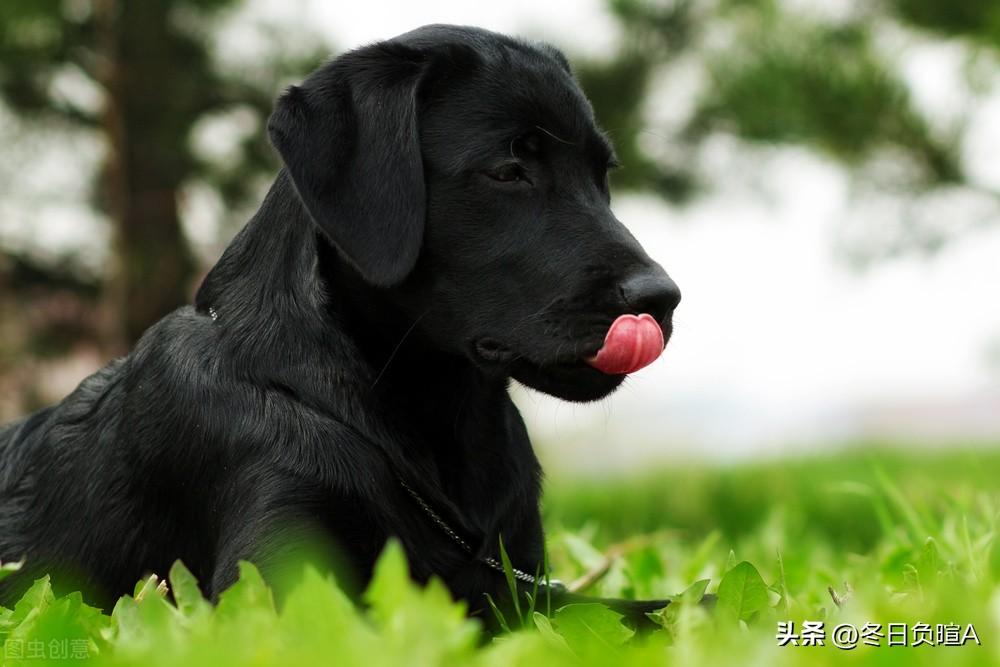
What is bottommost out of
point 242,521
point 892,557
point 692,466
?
point 692,466

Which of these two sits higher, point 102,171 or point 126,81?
point 126,81

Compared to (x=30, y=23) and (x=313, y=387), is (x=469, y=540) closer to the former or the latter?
(x=313, y=387)

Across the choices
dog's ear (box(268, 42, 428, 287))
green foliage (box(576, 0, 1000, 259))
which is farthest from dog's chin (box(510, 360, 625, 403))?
green foliage (box(576, 0, 1000, 259))

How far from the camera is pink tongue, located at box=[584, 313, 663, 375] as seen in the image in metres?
2.23

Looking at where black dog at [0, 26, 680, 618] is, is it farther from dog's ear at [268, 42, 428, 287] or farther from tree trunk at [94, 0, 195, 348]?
tree trunk at [94, 0, 195, 348]

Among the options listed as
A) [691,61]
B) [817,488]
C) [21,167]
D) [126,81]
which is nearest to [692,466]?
[817,488]

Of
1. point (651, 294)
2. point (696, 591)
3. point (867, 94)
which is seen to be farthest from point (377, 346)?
point (867, 94)

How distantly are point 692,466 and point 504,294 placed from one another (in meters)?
6.11

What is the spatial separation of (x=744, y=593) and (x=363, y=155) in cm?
114

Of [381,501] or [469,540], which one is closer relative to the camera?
[381,501]

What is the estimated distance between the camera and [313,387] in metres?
2.29

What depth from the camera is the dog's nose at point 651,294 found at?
224 centimetres

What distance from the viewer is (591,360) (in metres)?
2.29

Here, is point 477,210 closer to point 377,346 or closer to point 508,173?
point 508,173
